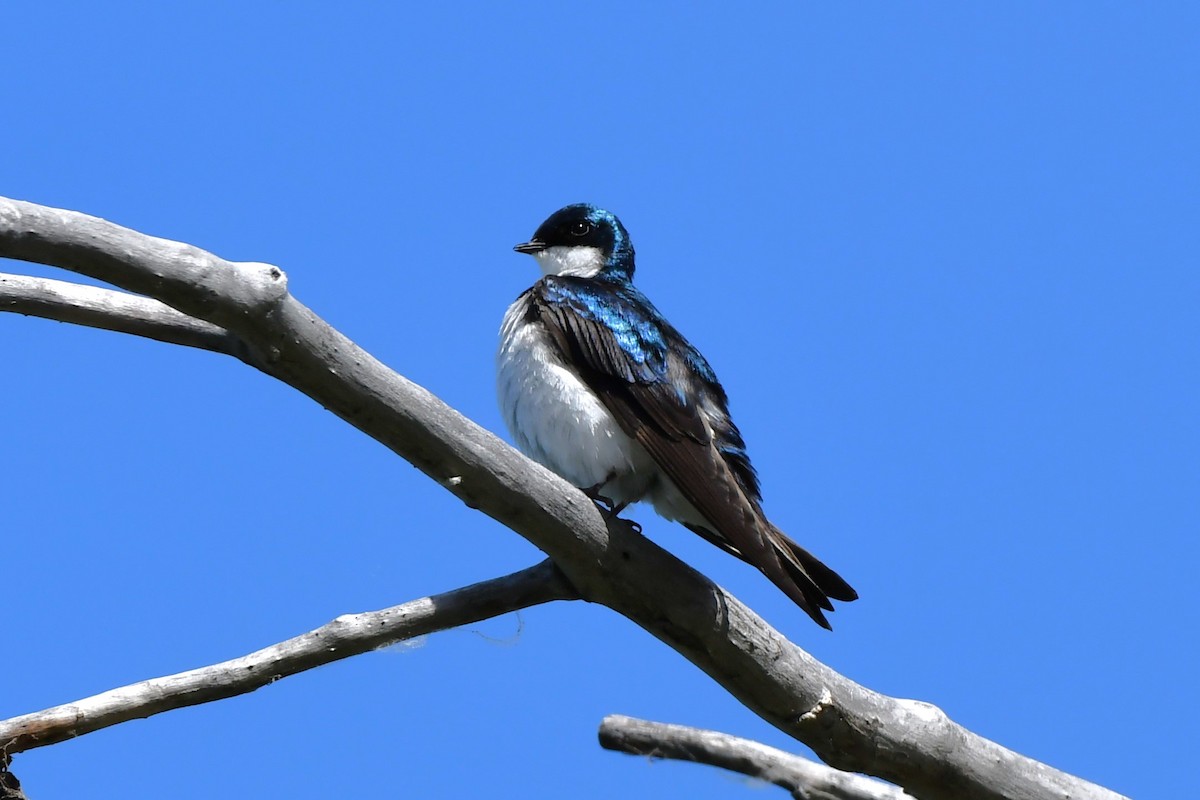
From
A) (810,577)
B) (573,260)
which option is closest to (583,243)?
(573,260)

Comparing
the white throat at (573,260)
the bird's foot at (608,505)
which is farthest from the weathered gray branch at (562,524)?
the white throat at (573,260)

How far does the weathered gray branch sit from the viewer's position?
145 inches

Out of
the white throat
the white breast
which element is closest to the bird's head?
the white throat

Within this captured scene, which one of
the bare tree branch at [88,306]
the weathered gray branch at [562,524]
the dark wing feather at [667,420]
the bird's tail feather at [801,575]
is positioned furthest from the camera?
the dark wing feather at [667,420]

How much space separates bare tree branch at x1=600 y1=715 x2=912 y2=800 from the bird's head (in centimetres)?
289

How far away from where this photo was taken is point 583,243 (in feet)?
25.0

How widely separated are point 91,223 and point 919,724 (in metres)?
3.28

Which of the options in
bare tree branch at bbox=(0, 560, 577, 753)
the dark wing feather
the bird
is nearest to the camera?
bare tree branch at bbox=(0, 560, 577, 753)

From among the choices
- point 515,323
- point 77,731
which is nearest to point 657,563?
point 515,323

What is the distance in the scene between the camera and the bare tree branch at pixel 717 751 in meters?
5.36

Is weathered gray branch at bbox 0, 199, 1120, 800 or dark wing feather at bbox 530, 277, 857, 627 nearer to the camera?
weathered gray branch at bbox 0, 199, 1120, 800

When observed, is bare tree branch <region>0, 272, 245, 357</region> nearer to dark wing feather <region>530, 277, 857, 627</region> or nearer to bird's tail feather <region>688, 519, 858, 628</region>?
dark wing feather <region>530, 277, 857, 627</region>

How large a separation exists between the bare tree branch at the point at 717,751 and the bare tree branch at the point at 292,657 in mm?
826

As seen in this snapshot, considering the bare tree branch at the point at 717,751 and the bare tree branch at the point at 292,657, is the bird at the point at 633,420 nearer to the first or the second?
the bare tree branch at the point at 717,751
